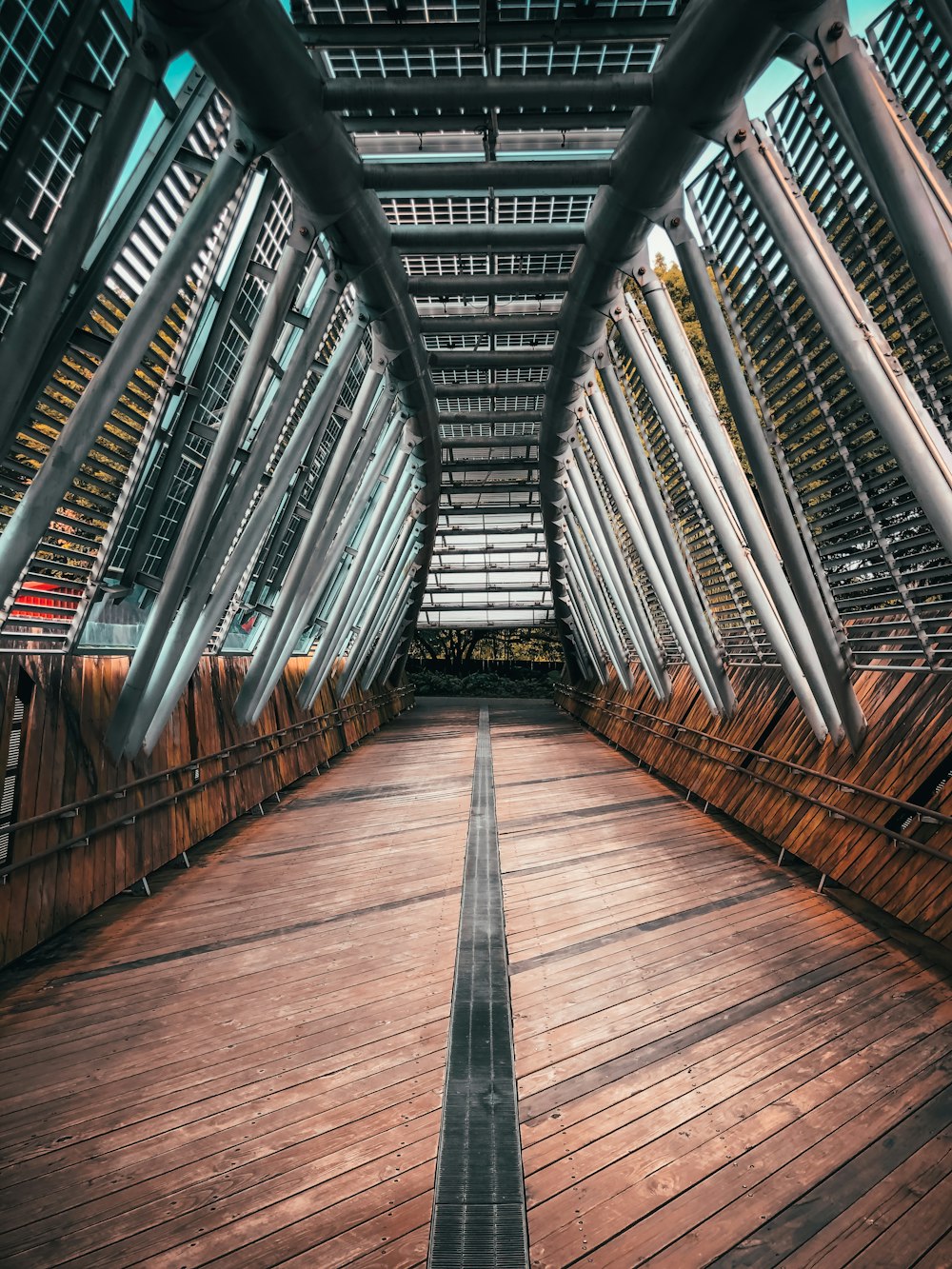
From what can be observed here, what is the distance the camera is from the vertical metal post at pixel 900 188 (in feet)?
15.1

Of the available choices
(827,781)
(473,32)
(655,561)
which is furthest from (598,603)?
(473,32)

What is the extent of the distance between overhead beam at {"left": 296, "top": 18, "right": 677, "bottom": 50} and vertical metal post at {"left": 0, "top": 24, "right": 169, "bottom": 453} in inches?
111

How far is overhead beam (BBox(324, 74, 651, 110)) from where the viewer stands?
271 inches

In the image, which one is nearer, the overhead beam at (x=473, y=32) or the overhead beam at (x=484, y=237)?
the overhead beam at (x=473, y=32)

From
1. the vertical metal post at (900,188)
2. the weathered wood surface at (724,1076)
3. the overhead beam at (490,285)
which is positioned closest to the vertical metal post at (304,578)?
the overhead beam at (490,285)

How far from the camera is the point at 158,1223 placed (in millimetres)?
3295

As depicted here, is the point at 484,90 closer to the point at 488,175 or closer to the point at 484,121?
the point at 484,121

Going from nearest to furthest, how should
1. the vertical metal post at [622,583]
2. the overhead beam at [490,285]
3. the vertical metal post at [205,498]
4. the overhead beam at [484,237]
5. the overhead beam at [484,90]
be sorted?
the overhead beam at [484,90]
the vertical metal post at [205,498]
the overhead beam at [484,237]
the overhead beam at [490,285]
the vertical metal post at [622,583]

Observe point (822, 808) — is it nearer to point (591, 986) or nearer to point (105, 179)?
point (591, 986)

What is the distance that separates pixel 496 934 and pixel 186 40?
6709mm

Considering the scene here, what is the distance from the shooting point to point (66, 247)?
14.9ft

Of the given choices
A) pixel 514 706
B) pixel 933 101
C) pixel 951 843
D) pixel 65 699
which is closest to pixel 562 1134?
pixel 951 843

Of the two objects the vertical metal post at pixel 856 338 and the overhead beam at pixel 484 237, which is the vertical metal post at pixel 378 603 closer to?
the overhead beam at pixel 484 237

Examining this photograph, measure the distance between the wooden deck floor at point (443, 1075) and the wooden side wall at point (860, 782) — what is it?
413 millimetres
